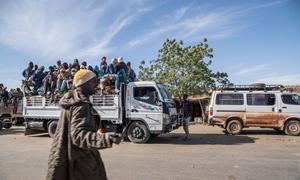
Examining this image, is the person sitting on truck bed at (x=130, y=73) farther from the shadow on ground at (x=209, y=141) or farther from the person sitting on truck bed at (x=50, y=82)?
the person sitting on truck bed at (x=50, y=82)

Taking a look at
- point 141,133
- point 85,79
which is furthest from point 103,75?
point 85,79

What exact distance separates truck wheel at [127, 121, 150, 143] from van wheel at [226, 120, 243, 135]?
4964 mm

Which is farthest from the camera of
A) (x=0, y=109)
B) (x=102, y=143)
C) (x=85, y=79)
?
(x=0, y=109)

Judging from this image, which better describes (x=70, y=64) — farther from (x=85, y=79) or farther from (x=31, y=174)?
(x=85, y=79)

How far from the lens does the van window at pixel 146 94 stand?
452 inches

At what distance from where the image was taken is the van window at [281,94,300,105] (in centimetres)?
1400

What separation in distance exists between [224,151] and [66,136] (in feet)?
24.6

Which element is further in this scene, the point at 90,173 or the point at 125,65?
the point at 125,65

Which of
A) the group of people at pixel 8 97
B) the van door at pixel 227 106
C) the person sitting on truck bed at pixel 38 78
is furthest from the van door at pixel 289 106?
the group of people at pixel 8 97

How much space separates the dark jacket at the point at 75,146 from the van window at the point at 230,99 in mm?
12327

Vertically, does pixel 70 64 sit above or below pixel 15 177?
above

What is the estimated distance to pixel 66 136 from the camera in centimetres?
284

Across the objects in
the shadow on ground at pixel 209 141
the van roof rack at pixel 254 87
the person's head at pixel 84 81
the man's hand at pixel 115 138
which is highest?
the van roof rack at pixel 254 87

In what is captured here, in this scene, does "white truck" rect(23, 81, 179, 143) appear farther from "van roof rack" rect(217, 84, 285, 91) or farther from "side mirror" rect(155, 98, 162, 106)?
"van roof rack" rect(217, 84, 285, 91)
